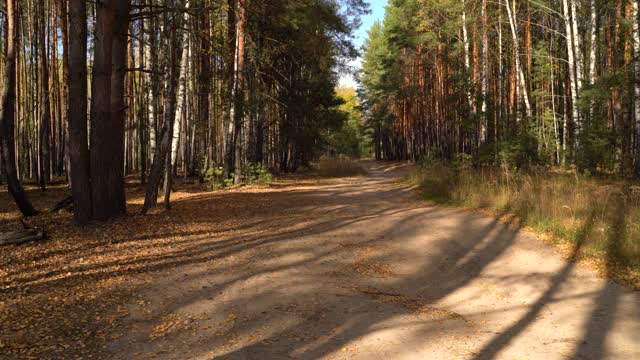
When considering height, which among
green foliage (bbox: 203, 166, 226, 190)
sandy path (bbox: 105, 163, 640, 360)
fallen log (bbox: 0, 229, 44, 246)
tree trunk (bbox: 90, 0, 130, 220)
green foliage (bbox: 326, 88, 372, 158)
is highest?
green foliage (bbox: 326, 88, 372, 158)

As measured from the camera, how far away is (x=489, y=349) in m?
4.20

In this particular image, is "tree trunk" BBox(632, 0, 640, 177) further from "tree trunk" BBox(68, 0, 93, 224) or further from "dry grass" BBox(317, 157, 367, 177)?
"dry grass" BBox(317, 157, 367, 177)

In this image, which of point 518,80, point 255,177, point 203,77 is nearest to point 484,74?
point 518,80

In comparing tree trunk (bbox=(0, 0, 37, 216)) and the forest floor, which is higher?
tree trunk (bbox=(0, 0, 37, 216))

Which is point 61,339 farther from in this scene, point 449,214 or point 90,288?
point 449,214

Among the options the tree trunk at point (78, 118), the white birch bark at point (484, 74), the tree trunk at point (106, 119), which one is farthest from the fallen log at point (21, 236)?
the white birch bark at point (484, 74)

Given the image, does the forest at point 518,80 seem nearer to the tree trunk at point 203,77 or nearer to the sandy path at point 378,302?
the sandy path at point 378,302

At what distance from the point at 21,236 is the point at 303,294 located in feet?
17.4

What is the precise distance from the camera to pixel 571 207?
9.34m

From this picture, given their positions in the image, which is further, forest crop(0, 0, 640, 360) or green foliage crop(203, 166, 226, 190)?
green foliage crop(203, 166, 226, 190)

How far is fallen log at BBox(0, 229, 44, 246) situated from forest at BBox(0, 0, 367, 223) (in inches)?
41.5

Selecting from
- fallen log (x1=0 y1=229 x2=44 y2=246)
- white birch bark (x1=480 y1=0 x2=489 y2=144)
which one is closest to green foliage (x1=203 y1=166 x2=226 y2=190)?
fallen log (x1=0 y1=229 x2=44 y2=246)

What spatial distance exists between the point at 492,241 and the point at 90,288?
6640 mm

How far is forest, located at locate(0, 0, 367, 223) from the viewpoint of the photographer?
9.26 m
